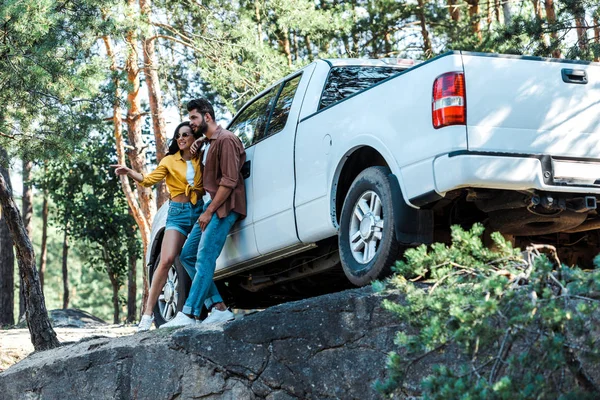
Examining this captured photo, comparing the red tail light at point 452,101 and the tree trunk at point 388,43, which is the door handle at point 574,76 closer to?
the red tail light at point 452,101

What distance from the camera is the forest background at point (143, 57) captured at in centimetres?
1127

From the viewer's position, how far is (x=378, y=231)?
6160mm

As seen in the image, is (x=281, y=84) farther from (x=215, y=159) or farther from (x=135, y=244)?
(x=135, y=244)

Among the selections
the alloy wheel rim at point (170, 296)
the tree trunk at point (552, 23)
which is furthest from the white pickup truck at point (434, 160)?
the tree trunk at point (552, 23)

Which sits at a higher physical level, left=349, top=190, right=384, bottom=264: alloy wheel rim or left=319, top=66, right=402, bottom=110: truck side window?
left=319, top=66, right=402, bottom=110: truck side window

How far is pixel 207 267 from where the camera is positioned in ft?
24.2

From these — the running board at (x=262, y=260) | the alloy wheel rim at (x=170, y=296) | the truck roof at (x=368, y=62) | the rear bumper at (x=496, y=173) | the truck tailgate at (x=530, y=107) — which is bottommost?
the alloy wheel rim at (x=170, y=296)

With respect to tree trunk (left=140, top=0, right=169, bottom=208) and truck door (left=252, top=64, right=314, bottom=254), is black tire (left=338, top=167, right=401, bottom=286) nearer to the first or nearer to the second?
truck door (left=252, top=64, right=314, bottom=254)

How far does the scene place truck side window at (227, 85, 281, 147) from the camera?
8031 millimetres

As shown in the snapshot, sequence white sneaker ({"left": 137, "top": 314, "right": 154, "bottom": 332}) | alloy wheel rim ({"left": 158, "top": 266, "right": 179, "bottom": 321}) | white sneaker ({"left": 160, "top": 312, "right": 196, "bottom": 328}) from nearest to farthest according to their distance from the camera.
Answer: white sneaker ({"left": 160, "top": 312, "right": 196, "bottom": 328}) < white sneaker ({"left": 137, "top": 314, "right": 154, "bottom": 332}) < alloy wheel rim ({"left": 158, "top": 266, "right": 179, "bottom": 321})

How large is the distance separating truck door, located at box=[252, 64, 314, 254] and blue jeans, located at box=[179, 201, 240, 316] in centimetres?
30

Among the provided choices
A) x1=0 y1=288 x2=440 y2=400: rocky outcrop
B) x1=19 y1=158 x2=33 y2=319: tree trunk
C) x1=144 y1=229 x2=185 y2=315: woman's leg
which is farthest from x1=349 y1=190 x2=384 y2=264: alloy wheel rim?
x1=19 y1=158 x2=33 y2=319: tree trunk

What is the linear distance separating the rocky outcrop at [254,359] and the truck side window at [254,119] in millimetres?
1988

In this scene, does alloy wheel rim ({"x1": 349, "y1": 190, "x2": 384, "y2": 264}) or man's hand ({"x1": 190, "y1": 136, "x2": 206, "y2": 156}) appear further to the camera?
man's hand ({"x1": 190, "y1": 136, "x2": 206, "y2": 156})
